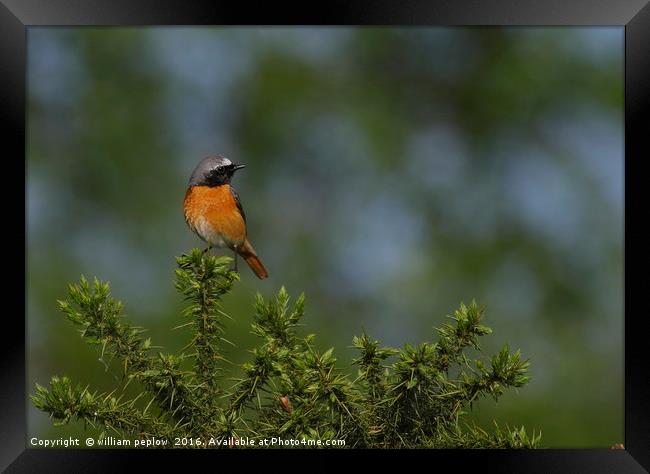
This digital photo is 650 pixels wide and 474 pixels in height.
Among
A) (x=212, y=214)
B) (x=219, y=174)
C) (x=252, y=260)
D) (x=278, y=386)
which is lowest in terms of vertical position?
(x=278, y=386)

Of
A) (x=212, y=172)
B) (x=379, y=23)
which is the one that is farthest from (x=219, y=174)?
(x=379, y=23)

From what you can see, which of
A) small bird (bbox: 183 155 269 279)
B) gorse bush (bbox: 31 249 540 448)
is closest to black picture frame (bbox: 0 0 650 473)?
gorse bush (bbox: 31 249 540 448)

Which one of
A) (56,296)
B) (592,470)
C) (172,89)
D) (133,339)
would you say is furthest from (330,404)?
(172,89)

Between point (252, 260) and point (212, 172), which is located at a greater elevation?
point (212, 172)

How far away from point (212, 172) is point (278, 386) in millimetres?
2071

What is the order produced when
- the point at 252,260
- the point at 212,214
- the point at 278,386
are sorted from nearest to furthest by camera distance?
the point at 278,386, the point at 212,214, the point at 252,260

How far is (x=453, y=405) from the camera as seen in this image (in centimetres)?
180

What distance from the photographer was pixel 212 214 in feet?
11.9

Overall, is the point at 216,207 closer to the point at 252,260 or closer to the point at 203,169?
the point at 203,169

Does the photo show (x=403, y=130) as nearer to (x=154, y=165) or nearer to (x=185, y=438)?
(x=154, y=165)

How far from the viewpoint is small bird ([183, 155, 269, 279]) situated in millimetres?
3633

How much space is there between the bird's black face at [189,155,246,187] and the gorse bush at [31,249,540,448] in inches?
70.3

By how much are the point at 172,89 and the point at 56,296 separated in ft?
4.81

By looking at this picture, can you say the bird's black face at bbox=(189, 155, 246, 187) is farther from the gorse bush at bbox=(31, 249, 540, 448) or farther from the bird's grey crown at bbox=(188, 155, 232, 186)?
the gorse bush at bbox=(31, 249, 540, 448)
